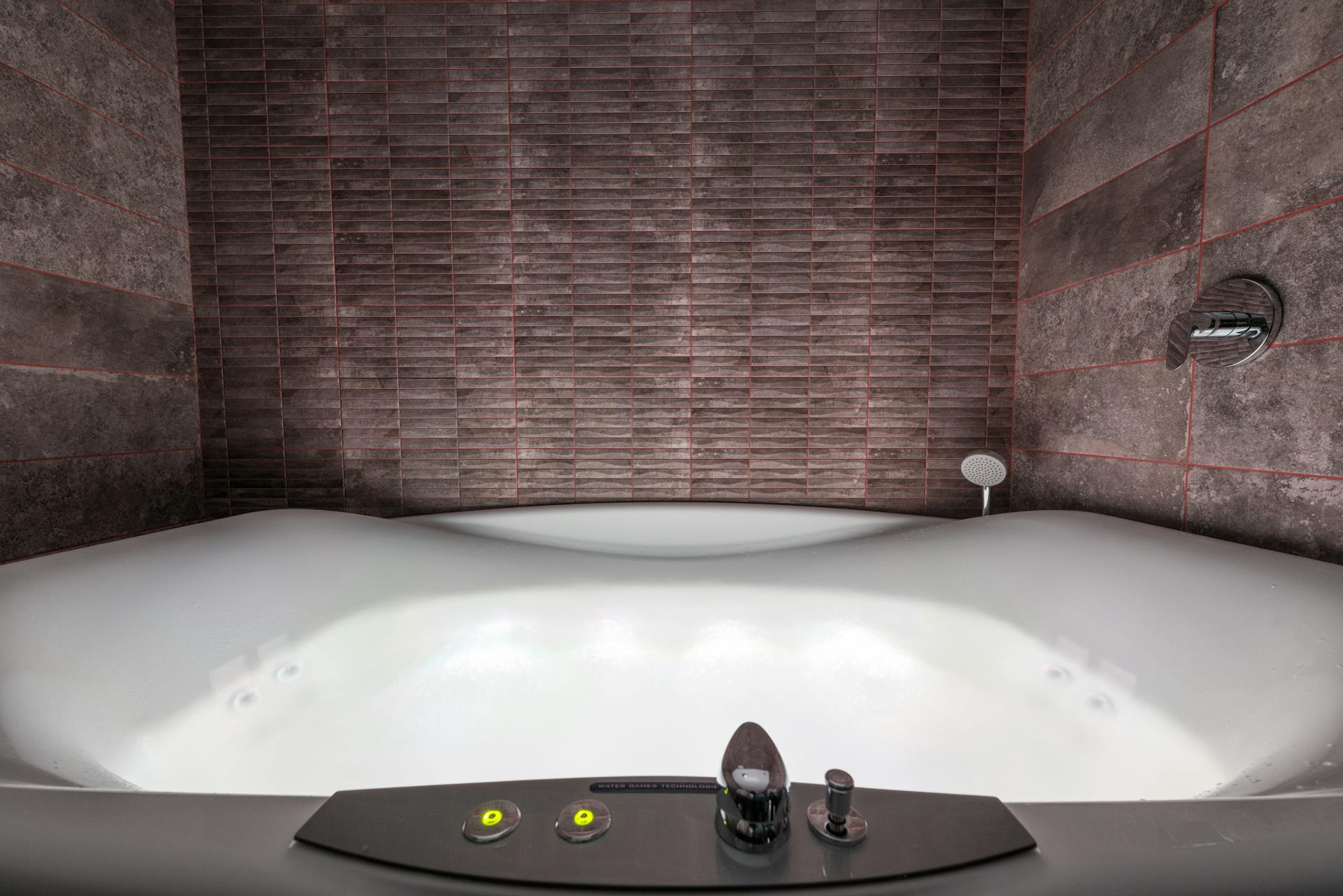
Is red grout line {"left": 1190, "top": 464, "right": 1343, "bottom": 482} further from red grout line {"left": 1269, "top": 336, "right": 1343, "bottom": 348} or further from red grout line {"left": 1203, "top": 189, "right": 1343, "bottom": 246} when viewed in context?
red grout line {"left": 1203, "top": 189, "right": 1343, "bottom": 246}

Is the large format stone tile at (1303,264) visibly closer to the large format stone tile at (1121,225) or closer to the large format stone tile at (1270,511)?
the large format stone tile at (1121,225)

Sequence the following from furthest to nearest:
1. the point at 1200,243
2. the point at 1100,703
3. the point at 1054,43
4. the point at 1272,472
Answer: the point at 1054,43 < the point at 1200,243 < the point at 1272,472 < the point at 1100,703

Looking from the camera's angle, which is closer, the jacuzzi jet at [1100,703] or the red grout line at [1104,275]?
the jacuzzi jet at [1100,703]

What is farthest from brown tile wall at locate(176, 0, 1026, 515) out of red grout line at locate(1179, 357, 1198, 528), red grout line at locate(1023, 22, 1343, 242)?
red grout line at locate(1179, 357, 1198, 528)

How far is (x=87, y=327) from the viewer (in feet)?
4.42

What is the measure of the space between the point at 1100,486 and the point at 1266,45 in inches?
34.1

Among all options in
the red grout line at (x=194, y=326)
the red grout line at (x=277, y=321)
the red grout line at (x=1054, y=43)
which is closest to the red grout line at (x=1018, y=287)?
the red grout line at (x=1054, y=43)

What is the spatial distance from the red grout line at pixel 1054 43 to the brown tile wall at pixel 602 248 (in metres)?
0.03

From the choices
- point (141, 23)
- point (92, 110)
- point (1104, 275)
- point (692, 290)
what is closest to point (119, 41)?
point (141, 23)

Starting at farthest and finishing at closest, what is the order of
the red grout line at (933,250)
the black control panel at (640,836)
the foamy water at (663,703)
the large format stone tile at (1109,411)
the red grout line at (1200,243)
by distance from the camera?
1. the red grout line at (933,250)
2. the large format stone tile at (1109,411)
3. the red grout line at (1200,243)
4. the foamy water at (663,703)
5. the black control panel at (640,836)

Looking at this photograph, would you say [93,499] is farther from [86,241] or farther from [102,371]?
[86,241]

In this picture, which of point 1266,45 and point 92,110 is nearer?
point 1266,45

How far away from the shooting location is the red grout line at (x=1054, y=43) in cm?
134

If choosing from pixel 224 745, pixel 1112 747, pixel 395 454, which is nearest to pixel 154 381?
pixel 395 454
